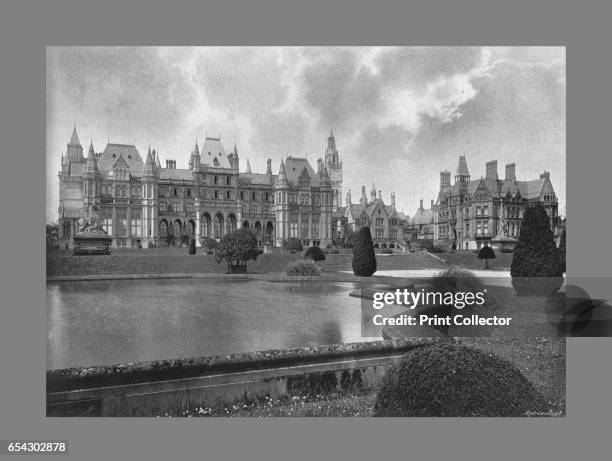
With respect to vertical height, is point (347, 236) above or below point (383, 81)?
below

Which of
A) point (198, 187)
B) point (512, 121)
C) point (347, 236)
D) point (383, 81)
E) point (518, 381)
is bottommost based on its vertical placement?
point (518, 381)

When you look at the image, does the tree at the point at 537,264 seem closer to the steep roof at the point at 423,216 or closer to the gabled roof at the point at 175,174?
the steep roof at the point at 423,216

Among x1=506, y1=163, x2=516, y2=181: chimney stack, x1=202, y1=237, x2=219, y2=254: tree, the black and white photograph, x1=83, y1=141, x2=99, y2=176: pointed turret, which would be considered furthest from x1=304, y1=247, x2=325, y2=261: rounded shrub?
x1=83, y1=141, x2=99, y2=176: pointed turret

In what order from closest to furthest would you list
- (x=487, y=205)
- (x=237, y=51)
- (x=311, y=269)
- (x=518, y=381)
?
(x=518, y=381), (x=237, y=51), (x=487, y=205), (x=311, y=269)

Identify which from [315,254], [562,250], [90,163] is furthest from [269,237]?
[562,250]

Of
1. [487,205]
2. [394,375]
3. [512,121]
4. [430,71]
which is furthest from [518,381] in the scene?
[430,71]

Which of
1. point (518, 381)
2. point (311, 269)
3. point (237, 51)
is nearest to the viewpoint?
point (518, 381)

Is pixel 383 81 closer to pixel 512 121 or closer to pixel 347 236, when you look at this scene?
pixel 512 121

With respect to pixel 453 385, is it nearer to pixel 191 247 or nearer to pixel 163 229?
pixel 191 247
